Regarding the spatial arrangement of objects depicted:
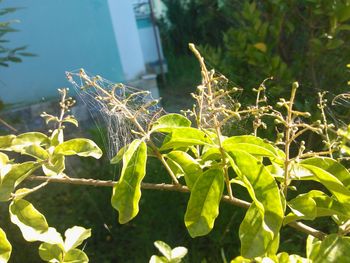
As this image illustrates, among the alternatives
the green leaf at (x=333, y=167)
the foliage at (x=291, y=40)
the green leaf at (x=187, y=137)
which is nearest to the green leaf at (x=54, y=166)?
the green leaf at (x=187, y=137)

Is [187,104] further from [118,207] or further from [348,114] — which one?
[118,207]

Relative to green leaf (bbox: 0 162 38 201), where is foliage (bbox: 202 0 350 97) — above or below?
below

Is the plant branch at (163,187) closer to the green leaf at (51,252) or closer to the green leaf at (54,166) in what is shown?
the green leaf at (54,166)

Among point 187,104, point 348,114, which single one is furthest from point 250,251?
point 187,104

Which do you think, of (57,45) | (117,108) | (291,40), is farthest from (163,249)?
(57,45)

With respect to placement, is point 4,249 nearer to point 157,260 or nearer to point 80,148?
point 80,148

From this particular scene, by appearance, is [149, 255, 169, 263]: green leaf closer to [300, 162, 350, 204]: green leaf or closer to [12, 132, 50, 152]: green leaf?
[12, 132, 50, 152]: green leaf

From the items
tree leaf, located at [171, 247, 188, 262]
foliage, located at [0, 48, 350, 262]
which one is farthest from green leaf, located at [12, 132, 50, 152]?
tree leaf, located at [171, 247, 188, 262]
